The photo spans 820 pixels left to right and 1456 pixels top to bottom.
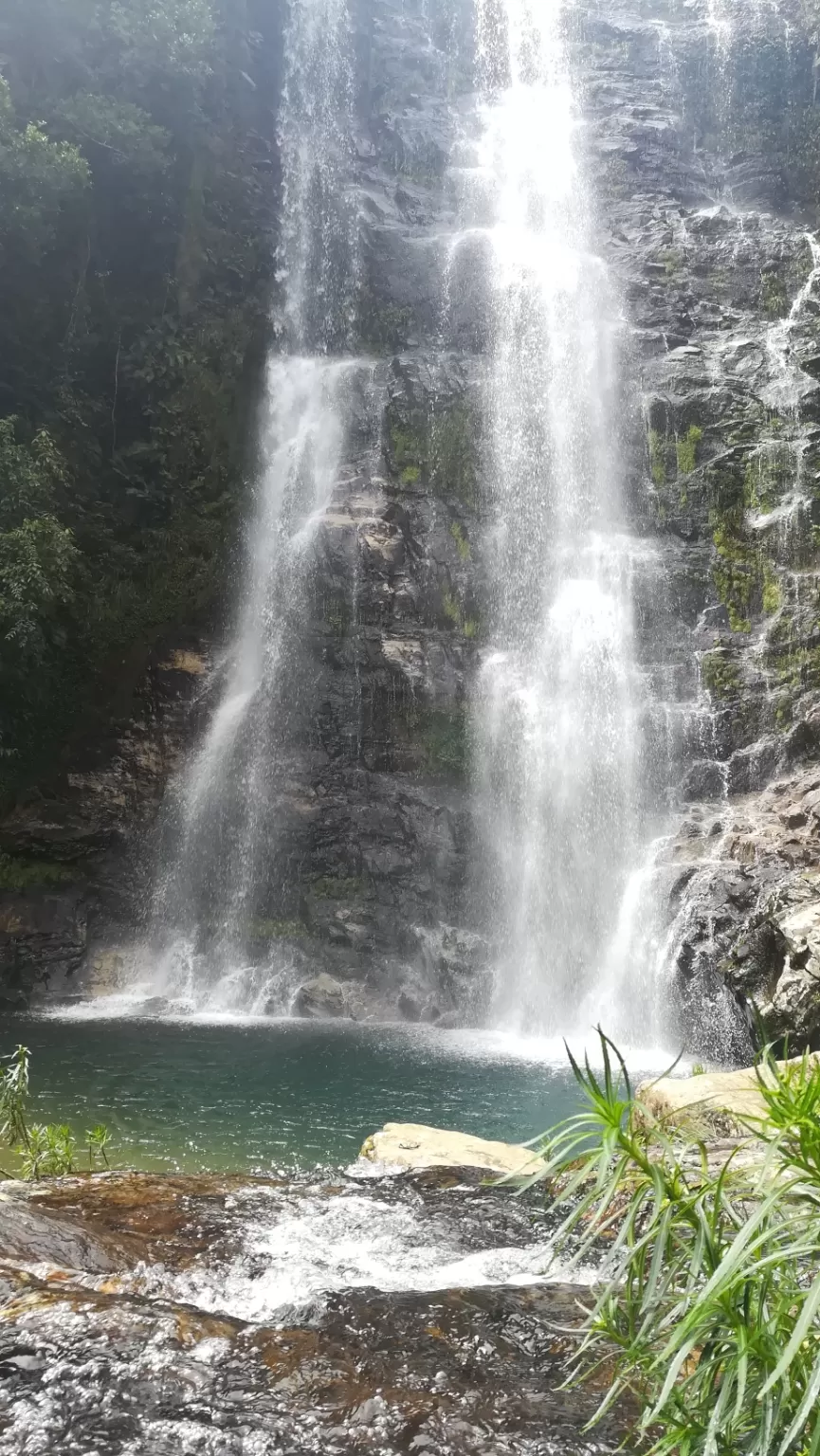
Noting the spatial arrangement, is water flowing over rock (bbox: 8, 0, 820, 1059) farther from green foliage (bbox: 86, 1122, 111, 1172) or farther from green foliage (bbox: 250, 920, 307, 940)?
green foliage (bbox: 86, 1122, 111, 1172)

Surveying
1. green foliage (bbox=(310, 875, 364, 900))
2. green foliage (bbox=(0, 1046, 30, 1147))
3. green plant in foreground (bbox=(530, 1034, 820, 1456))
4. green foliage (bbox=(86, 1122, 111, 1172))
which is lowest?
green foliage (bbox=(86, 1122, 111, 1172))

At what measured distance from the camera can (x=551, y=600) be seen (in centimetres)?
2108

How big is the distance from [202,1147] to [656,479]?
18.6 metres

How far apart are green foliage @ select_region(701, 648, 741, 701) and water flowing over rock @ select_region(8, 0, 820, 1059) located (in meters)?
0.06

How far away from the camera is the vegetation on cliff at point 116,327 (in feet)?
63.0

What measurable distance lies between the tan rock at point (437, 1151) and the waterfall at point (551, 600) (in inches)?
371

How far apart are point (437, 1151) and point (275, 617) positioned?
629 inches

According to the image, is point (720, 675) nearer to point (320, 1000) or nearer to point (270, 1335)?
point (320, 1000)

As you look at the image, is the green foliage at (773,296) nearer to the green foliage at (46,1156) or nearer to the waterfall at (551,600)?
the waterfall at (551,600)

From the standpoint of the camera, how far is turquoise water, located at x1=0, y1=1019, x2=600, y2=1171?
9062 millimetres

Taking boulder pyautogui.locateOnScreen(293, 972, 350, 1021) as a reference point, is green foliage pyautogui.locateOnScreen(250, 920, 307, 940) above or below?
above

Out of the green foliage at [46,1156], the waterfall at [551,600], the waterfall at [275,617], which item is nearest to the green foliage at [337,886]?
A: the waterfall at [275,617]

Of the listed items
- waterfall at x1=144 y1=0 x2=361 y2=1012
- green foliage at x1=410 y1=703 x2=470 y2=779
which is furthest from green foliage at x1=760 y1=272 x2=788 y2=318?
green foliage at x1=410 y1=703 x2=470 y2=779

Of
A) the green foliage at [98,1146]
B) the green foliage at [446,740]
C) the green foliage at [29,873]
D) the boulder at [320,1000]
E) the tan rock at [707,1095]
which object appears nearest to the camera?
the tan rock at [707,1095]
